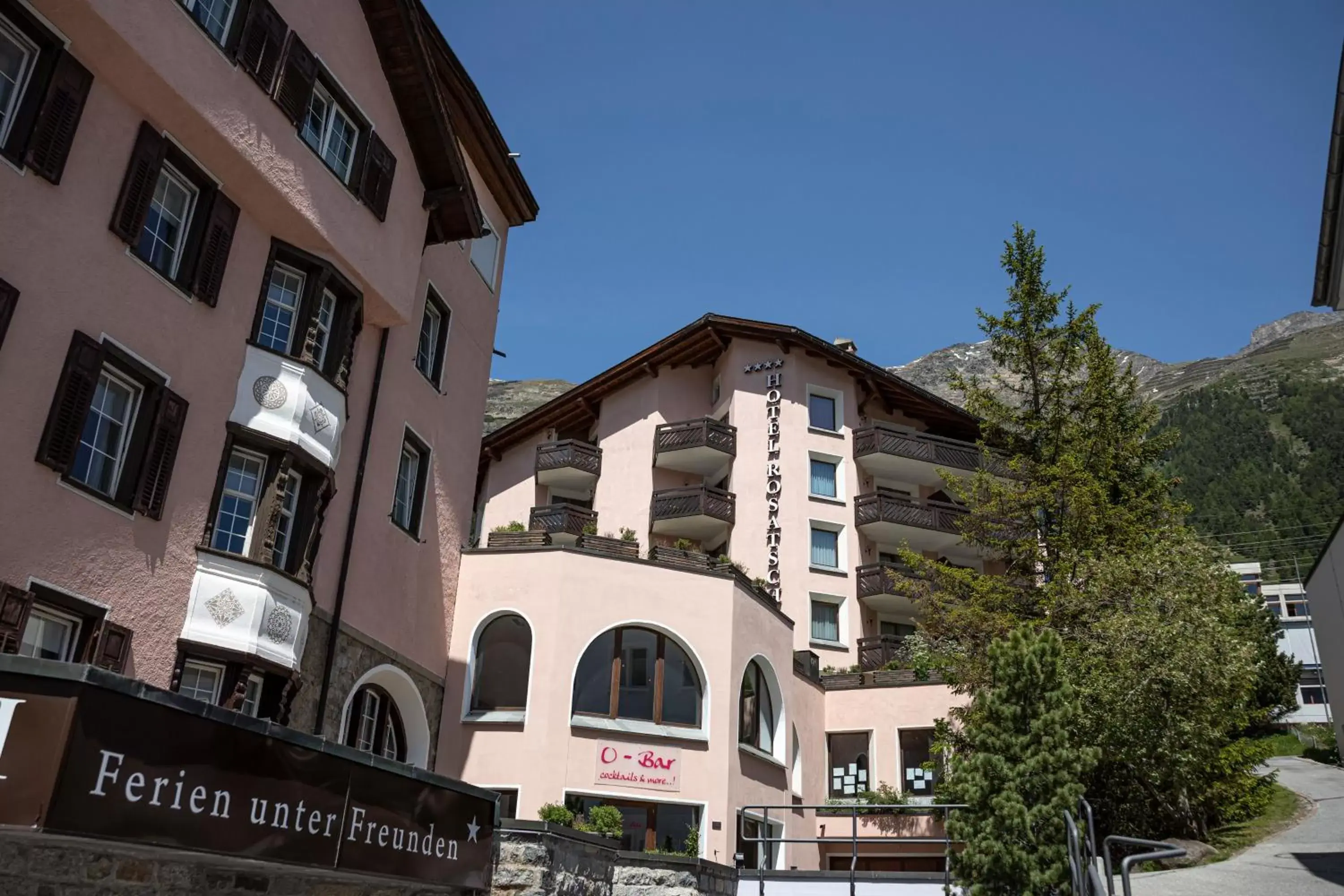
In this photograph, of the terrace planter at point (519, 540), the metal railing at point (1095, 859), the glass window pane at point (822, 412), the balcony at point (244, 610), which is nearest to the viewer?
the metal railing at point (1095, 859)

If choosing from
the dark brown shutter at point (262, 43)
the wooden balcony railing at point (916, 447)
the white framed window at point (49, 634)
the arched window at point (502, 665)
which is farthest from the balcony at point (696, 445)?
the white framed window at point (49, 634)

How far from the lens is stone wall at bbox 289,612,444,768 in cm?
1575

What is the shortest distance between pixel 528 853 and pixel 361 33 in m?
13.4

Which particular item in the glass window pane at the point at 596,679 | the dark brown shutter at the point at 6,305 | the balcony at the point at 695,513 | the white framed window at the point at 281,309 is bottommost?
the glass window pane at the point at 596,679

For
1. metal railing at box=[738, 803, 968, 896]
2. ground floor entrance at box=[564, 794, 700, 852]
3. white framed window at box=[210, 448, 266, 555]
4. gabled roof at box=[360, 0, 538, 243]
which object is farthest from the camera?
ground floor entrance at box=[564, 794, 700, 852]

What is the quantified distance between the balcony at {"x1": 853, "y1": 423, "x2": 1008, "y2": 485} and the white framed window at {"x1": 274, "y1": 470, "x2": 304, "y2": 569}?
81.5ft

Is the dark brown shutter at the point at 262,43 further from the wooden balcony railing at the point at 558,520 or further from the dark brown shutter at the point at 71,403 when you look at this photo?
the wooden balcony railing at the point at 558,520

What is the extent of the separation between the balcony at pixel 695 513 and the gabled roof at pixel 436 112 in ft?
50.2

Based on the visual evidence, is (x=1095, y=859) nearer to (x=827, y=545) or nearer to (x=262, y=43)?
(x=262, y=43)

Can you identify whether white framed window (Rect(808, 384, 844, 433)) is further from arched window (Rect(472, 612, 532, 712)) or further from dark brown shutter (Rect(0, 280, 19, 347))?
dark brown shutter (Rect(0, 280, 19, 347))

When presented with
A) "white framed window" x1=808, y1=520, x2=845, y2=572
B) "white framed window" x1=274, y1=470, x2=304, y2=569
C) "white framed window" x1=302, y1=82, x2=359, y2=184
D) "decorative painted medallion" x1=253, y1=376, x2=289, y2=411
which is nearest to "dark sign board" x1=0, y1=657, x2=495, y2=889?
"white framed window" x1=274, y1=470, x2=304, y2=569

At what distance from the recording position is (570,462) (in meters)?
39.0

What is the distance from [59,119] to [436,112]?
7566 mm

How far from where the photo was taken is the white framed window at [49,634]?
1164 centimetres
